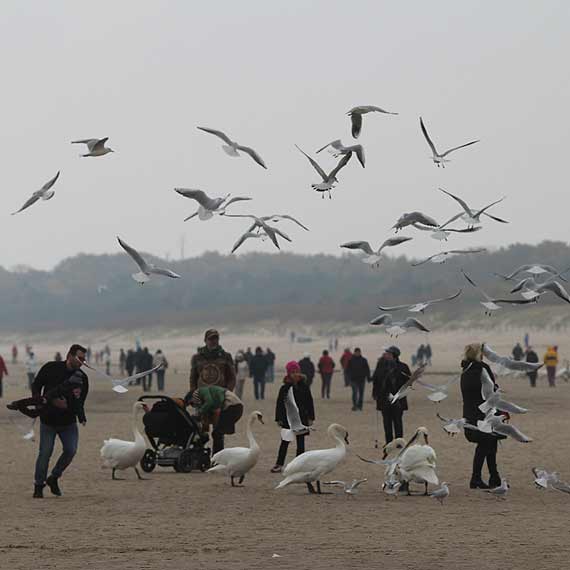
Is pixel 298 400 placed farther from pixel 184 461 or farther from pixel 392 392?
pixel 184 461

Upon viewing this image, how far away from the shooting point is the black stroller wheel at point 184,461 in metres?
17.5

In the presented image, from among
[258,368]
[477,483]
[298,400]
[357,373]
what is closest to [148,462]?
[298,400]

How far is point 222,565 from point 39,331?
16915cm

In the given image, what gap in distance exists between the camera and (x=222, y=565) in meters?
10.2

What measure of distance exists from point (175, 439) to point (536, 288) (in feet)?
20.9

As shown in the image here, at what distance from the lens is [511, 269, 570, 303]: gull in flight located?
1262cm

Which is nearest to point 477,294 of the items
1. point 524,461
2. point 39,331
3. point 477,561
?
point 39,331

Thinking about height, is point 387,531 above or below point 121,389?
below

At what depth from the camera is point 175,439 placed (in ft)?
58.3

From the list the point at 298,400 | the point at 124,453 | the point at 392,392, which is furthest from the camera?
the point at 392,392

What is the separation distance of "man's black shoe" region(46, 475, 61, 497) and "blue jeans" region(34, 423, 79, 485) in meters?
0.05

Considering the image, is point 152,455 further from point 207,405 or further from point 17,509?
point 17,509

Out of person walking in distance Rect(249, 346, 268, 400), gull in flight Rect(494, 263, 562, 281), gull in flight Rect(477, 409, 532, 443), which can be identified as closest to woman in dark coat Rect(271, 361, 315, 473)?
gull in flight Rect(477, 409, 532, 443)

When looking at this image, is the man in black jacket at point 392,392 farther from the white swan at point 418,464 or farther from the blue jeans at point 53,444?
the blue jeans at point 53,444
